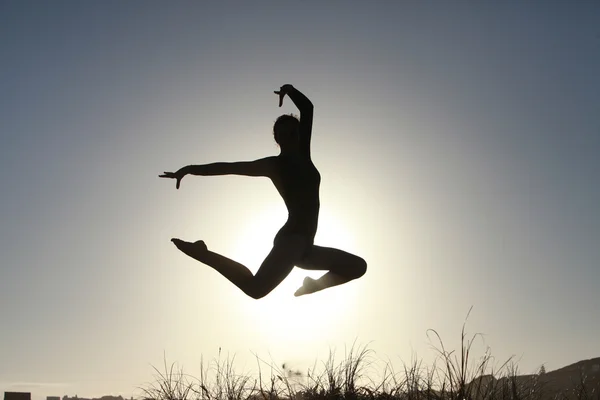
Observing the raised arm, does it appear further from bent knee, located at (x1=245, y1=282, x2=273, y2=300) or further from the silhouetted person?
bent knee, located at (x1=245, y1=282, x2=273, y2=300)

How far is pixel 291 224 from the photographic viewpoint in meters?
5.95

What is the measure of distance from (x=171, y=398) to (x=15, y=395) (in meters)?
8.77

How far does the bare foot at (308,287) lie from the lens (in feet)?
20.9

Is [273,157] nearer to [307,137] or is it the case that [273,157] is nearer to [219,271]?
[307,137]

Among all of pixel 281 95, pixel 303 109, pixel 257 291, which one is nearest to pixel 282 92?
pixel 281 95

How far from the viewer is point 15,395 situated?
1435cm

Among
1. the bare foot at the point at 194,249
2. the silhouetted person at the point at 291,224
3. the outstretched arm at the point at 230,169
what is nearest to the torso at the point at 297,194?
the silhouetted person at the point at 291,224

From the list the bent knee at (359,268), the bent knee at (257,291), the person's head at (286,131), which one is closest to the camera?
the bent knee at (257,291)

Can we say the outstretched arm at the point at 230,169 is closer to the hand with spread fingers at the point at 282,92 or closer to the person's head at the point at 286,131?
the person's head at the point at 286,131

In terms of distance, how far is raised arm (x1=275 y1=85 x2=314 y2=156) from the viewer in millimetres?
6148

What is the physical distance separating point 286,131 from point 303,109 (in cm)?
30

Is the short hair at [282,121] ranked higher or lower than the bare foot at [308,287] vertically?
A: higher

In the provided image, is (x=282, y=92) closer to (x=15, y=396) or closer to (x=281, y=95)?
(x=281, y=95)

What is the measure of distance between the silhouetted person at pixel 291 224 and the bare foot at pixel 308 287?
10 mm
